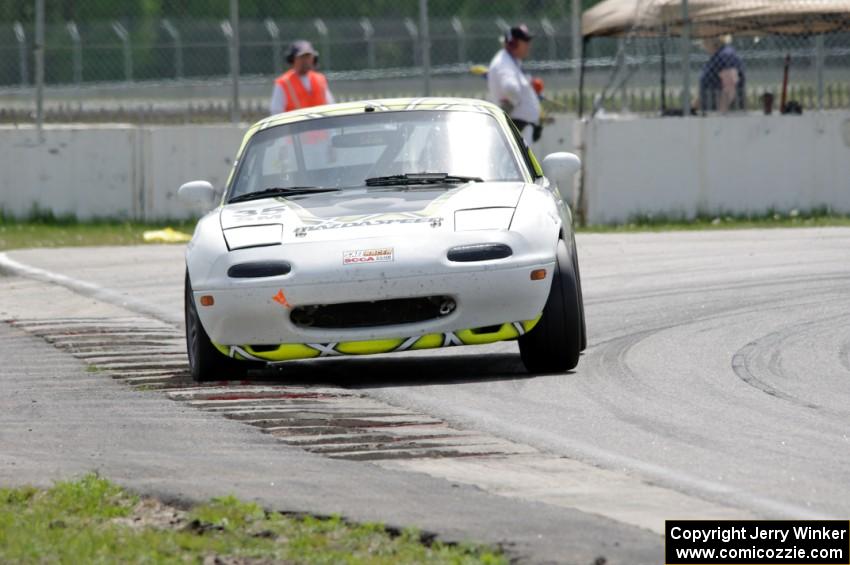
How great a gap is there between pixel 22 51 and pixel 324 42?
3782 millimetres

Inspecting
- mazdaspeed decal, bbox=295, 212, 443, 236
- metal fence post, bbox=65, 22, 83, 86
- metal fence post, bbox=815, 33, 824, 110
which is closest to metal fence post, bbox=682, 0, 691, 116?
metal fence post, bbox=815, 33, 824, 110

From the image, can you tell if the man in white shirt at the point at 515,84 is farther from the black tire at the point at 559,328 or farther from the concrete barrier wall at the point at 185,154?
the black tire at the point at 559,328

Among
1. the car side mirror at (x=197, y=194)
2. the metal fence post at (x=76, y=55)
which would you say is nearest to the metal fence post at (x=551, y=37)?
the metal fence post at (x=76, y=55)

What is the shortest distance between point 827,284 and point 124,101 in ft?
35.8

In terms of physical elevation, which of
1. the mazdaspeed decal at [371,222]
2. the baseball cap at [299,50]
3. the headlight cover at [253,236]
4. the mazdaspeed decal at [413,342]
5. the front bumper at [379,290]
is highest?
the baseball cap at [299,50]

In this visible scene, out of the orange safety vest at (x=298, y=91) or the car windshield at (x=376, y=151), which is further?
the orange safety vest at (x=298, y=91)

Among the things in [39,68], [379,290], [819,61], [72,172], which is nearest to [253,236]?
[379,290]

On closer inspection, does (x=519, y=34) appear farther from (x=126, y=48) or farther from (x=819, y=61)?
(x=126, y=48)

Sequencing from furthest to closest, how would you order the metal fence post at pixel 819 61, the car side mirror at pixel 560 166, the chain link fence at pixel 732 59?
the metal fence post at pixel 819 61 → the chain link fence at pixel 732 59 → the car side mirror at pixel 560 166

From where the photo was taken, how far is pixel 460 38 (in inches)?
933

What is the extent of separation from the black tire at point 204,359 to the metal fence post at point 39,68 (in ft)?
35.6

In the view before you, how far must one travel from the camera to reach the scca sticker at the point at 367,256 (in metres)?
7.96

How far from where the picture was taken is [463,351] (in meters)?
9.50

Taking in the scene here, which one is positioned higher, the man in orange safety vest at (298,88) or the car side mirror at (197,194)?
the man in orange safety vest at (298,88)
